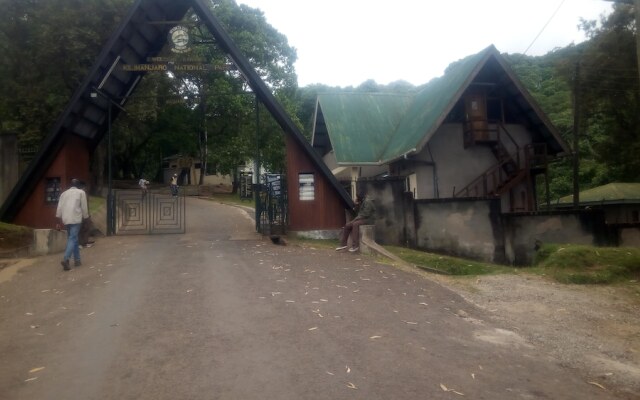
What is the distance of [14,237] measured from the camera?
42.3ft

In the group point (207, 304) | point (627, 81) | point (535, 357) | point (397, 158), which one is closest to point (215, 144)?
point (397, 158)

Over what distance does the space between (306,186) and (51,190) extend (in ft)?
27.7

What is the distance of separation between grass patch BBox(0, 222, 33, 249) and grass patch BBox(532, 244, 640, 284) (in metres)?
11.9

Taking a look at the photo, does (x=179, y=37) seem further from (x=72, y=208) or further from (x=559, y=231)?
(x=559, y=231)

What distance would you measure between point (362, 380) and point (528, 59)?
53.3 m

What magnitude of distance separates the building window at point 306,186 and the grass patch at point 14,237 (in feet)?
25.7

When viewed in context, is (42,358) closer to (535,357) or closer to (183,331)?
(183,331)

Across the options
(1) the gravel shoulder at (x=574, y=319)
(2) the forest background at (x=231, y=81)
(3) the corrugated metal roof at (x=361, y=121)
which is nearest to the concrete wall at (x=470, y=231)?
(1) the gravel shoulder at (x=574, y=319)

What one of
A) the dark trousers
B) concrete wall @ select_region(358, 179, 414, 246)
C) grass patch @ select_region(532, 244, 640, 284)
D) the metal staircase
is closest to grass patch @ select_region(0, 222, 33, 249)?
the dark trousers

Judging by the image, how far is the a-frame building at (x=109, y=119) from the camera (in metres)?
16.5

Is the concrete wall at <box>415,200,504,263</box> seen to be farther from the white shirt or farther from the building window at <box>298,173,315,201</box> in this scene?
the white shirt

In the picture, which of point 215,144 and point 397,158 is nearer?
point 397,158

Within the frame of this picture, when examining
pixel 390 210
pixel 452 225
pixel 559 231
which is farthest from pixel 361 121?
pixel 559 231

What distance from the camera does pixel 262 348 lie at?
19.7 ft
